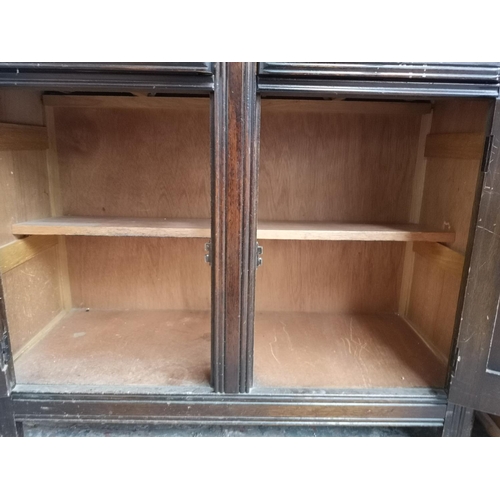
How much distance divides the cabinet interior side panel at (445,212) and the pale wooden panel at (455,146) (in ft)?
0.06

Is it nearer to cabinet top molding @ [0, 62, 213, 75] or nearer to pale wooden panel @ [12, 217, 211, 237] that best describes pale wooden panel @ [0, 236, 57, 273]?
pale wooden panel @ [12, 217, 211, 237]

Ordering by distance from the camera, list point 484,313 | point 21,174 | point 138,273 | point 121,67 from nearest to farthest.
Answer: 1. point 121,67
2. point 484,313
3. point 21,174
4. point 138,273

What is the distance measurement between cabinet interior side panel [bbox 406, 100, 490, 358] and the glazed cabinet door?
0.73 feet

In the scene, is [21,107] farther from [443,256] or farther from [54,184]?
[443,256]

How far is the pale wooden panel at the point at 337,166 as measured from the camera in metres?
1.52

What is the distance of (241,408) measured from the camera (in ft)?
3.62

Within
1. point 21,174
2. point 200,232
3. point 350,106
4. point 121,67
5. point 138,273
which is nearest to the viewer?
point 121,67

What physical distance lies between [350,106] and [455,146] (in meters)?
0.43

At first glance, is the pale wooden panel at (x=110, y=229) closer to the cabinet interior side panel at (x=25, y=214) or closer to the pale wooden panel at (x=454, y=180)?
the cabinet interior side panel at (x=25, y=214)

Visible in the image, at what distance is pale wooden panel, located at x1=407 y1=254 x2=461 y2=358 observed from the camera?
1333 mm

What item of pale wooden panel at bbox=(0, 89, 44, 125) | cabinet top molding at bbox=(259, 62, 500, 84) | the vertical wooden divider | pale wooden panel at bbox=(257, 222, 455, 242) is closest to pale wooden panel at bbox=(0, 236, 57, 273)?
pale wooden panel at bbox=(0, 89, 44, 125)

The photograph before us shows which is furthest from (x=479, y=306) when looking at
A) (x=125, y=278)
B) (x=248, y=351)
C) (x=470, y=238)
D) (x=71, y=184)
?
(x=71, y=184)

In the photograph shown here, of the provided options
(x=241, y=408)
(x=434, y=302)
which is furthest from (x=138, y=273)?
(x=434, y=302)

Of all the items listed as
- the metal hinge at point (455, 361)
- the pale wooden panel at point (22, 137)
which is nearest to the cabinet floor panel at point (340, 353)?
the metal hinge at point (455, 361)
